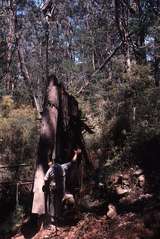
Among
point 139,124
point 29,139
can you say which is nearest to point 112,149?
point 139,124

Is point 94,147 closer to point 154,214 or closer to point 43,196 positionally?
point 43,196

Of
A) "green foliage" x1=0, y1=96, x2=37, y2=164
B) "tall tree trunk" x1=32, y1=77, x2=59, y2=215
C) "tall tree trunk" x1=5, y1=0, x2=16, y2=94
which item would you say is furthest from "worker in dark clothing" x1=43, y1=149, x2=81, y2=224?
"tall tree trunk" x1=5, y1=0, x2=16, y2=94

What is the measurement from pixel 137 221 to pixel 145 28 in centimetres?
1305

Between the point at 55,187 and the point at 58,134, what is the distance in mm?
2061

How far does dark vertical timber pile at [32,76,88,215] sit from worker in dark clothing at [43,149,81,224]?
0.82ft

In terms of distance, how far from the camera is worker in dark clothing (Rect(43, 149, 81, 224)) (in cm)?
1191

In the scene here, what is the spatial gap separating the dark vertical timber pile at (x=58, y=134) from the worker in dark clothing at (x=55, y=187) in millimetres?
249

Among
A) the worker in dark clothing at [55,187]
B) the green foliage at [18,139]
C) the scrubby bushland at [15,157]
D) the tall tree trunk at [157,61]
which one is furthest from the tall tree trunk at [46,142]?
the tall tree trunk at [157,61]

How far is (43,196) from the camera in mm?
12094

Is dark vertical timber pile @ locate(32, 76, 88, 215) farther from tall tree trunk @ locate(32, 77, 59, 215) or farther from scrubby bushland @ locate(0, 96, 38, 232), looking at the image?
scrubby bushland @ locate(0, 96, 38, 232)

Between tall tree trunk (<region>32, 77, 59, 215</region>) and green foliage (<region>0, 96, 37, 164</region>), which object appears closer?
tall tree trunk (<region>32, 77, 59, 215</region>)

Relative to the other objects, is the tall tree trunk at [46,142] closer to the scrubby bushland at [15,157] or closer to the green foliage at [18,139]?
the scrubby bushland at [15,157]

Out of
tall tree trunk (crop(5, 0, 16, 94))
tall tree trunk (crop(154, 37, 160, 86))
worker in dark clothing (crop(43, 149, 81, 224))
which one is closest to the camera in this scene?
worker in dark clothing (crop(43, 149, 81, 224))

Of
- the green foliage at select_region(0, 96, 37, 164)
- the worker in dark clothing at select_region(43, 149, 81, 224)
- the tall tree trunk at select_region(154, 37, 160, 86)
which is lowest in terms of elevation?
the worker in dark clothing at select_region(43, 149, 81, 224)
